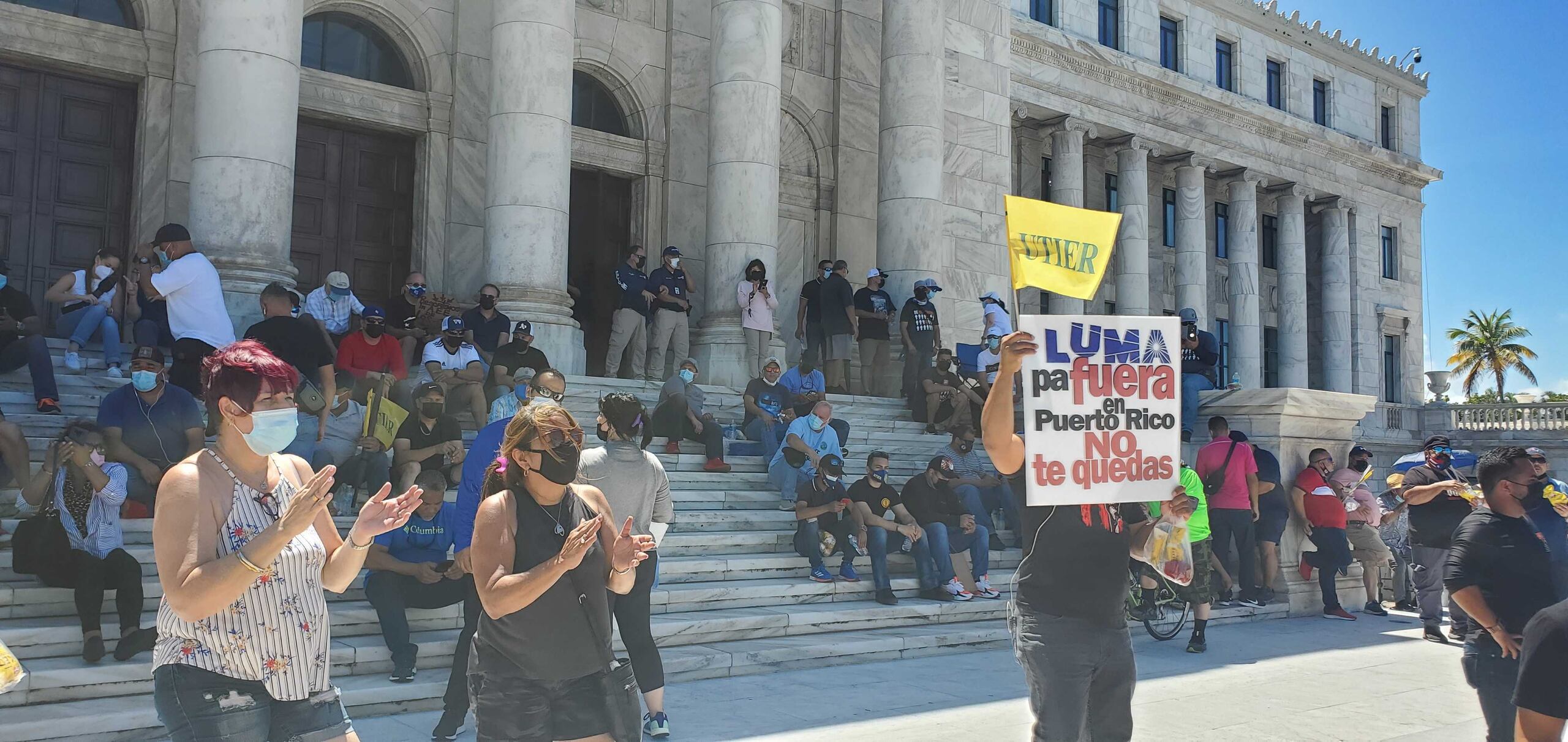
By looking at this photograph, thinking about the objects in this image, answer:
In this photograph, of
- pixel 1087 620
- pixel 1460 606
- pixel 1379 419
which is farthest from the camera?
pixel 1379 419

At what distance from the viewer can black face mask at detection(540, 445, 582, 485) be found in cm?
387

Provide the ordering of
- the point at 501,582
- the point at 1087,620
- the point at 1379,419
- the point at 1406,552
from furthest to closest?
the point at 1379,419, the point at 1406,552, the point at 1087,620, the point at 501,582

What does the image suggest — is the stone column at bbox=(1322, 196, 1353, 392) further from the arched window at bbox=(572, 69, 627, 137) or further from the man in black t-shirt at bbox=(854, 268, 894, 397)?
the arched window at bbox=(572, 69, 627, 137)

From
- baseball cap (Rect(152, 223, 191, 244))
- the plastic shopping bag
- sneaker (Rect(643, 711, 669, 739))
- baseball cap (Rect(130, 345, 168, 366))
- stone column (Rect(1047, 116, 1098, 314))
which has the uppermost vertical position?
stone column (Rect(1047, 116, 1098, 314))

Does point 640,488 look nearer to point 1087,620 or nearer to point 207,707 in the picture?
point 1087,620

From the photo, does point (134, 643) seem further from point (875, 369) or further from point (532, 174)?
point (875, 369)

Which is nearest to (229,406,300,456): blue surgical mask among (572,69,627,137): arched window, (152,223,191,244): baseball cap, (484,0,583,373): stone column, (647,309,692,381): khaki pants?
(152,223,191,244): baseball cap

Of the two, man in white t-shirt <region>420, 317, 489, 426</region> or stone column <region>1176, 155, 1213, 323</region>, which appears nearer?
man in white t-shirt <region>420, 317, 489, 426</region>

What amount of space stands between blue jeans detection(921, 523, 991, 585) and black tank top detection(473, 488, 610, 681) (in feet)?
26.4

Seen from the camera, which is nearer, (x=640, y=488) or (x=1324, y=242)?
(x=640, y=488)

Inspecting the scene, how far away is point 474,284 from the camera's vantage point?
17.5 metres

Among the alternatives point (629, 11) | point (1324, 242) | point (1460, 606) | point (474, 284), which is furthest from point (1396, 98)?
point (1460, 606)

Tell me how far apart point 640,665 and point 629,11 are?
15.2 meters

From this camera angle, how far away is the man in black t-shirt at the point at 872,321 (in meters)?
18.5
